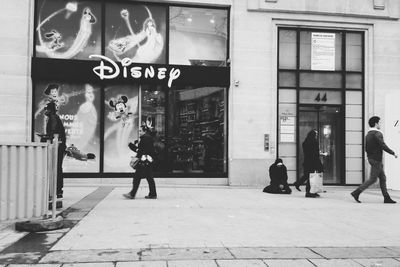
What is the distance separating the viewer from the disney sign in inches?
547

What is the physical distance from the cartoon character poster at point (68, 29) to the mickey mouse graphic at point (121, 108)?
1590mm

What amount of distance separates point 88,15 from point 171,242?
33.8 ft

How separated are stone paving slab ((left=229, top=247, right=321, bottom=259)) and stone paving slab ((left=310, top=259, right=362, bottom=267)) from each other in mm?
202

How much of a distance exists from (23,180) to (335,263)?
392 centimetres

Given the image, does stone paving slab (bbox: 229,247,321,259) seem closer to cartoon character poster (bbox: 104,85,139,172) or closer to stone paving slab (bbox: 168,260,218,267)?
stone paving slab (bbox: 168,260,218,267)

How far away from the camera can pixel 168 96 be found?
47.2 feet

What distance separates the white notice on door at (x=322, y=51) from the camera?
15070 mm

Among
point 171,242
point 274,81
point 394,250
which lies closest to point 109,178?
point 274,81

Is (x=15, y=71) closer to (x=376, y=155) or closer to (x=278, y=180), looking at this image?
(x=278, y=180)

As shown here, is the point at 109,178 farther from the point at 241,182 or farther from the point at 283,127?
the point at 283,127

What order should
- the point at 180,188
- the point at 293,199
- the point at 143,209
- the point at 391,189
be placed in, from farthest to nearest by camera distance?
the point at 391,189, the point at 180,188, the point at 293,199, the point at 143,209

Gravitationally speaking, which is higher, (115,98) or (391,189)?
(115,98)

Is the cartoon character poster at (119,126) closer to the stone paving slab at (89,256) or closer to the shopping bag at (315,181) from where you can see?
the shopping bag at (315,181)

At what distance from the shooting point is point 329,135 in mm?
15180
